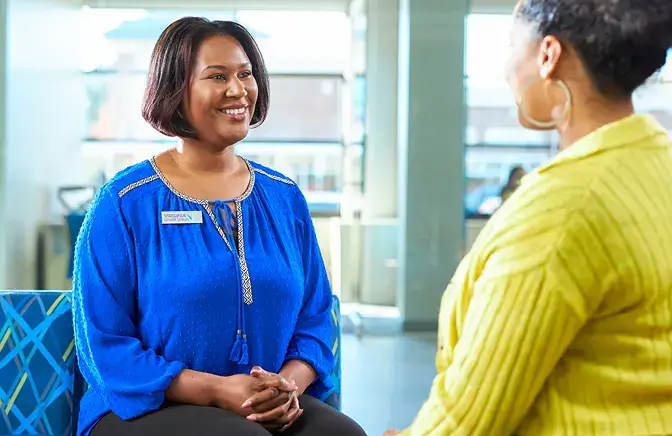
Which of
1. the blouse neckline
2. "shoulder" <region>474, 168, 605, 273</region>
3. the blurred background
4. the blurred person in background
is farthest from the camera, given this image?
the blurred background

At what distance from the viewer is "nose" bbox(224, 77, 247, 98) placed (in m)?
2.07

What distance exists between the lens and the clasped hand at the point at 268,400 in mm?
1881

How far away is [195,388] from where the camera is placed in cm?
189

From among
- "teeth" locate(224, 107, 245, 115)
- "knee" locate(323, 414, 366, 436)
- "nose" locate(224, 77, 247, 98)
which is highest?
"nose" locate(224, 77, 247, 98)

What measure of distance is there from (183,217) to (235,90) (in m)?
0.34

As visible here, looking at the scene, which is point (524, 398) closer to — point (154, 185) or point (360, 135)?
point (154, 185)

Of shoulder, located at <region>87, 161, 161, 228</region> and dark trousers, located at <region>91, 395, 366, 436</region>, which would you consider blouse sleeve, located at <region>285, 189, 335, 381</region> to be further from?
shoulder, located at <region>87, 161, 161, 228</region>

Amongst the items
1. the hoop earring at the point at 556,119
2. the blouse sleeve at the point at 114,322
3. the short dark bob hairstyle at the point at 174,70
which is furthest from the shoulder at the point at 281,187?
the hoop earring at the point at 556,119

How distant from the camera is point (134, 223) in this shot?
77.7 inches

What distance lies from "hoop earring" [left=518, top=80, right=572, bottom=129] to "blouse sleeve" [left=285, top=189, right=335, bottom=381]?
1.09 metres

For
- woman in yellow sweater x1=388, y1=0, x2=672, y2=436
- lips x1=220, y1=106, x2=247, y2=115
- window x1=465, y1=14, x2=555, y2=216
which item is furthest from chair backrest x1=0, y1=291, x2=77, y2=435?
window x1=465, y1=14, x2=555, y2=216

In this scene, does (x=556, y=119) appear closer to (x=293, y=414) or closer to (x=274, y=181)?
(x=293, y=414)

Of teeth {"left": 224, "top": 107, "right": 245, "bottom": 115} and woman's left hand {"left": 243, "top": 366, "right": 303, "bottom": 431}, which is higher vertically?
teeth {"left": 224, "top": 107, "right": 245, "bottom": 115}

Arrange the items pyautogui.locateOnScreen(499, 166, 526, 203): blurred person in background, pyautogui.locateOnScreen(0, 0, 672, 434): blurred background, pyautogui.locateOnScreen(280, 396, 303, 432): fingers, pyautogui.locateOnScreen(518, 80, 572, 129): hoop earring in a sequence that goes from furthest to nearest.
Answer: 1. pyautogui.locateOnScreen(0, 0, 672, 434): blurred background
2. pyautogui.locateOnScreen(499, 166, 526, 203): blurred person in background
3. pyautogui.locateOnScreen(280, 396, 303, 432): fingers
4. pyautogui.locateOnScreen(518, 80, 572, 129): hoop earring
